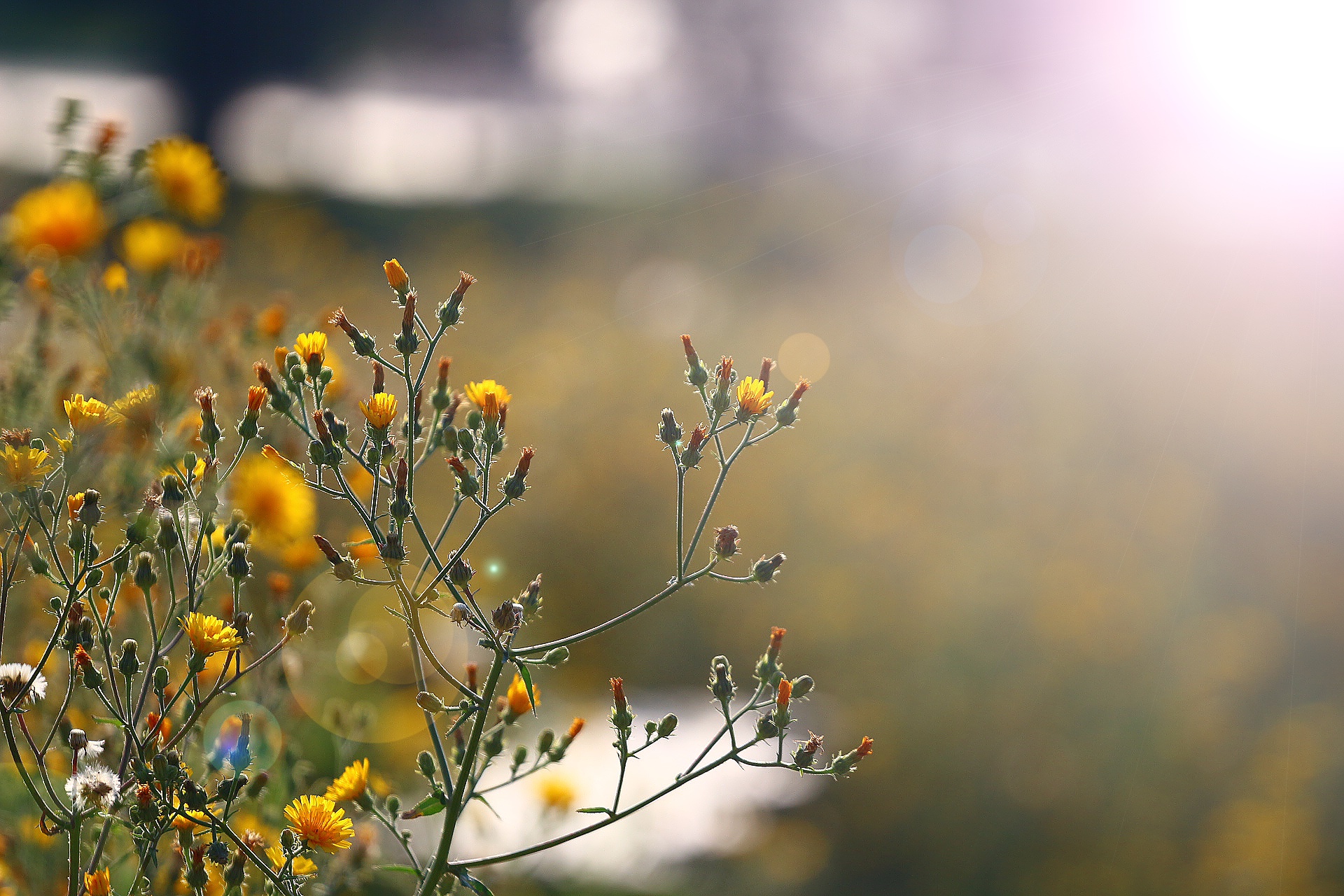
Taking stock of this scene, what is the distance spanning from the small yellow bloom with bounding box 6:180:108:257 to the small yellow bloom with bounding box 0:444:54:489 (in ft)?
0.81

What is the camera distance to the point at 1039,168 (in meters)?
11.9

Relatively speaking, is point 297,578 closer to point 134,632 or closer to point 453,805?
point 134,632

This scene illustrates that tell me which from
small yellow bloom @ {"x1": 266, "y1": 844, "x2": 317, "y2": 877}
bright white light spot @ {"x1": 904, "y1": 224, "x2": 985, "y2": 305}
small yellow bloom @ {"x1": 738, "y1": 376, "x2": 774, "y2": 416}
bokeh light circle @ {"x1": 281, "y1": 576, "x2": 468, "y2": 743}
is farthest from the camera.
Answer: bright white light spot @ {"x1": 904, "y1": 224, "x2": 985, "y2": 305}

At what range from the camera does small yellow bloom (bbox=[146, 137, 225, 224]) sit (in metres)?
1.33

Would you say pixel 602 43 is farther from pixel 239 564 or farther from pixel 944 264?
pixel 239 564

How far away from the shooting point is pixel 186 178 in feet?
4.42

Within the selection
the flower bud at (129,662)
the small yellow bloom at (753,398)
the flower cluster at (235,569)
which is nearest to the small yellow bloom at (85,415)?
the flower cluster at (235,569)

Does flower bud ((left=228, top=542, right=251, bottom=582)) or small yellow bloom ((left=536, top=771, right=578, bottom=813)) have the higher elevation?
small yellow bloom ((left=536, top=771, right=578, bottom=813))

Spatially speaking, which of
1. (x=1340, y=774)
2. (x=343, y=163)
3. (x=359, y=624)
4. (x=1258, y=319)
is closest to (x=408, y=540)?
(x=359, y=624)

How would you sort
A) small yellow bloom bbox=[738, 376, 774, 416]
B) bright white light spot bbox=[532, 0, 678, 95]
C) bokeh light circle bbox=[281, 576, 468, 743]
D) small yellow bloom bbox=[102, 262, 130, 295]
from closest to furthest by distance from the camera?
small yellow bloom bbox=[738, 376, 774, 416]
small yellow bloom bbox=[102, 262, 130, 295]
bokeh light circle bbox=[281, 576, 468, 743]
bright white light spot bbox=[532, 0, 678, 95]

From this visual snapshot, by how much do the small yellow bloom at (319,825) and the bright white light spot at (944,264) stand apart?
23.7ft

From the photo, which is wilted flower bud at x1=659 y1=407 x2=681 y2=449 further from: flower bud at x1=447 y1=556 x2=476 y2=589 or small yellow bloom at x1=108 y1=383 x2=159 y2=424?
small yellow bloom at x1=108 y1=383 x2=159 y2=424

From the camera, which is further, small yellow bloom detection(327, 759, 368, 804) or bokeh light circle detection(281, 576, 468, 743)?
bokeh light circle detection(281, 576, 468, 743)

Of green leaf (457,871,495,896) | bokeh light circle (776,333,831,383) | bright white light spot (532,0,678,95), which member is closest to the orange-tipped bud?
green leaf (457,871,495,896)
